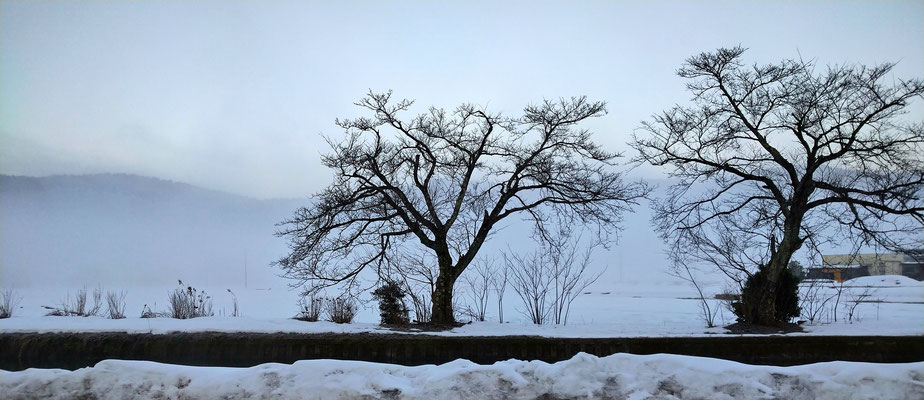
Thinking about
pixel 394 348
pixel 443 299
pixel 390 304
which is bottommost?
pixel 394 348

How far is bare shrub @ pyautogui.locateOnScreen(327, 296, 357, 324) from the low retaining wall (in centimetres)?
433

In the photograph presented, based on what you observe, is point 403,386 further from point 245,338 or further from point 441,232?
point 441,232

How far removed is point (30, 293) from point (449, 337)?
2084 centimetres

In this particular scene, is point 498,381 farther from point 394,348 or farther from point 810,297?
point 810,297

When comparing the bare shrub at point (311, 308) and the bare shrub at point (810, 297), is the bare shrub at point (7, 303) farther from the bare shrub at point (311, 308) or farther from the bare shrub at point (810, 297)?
the bare shrub at point (810, 297)

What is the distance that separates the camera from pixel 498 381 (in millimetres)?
6906

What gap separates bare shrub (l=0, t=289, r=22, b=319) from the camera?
16359mm

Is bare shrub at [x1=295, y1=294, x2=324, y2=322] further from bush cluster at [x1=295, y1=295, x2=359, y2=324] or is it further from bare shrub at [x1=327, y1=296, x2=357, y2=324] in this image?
bare shrub at [x1=327, y1=296, x2=357, y2=324]

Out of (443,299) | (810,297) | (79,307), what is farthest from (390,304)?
(810,297)

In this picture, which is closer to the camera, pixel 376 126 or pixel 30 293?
pixel 376 126

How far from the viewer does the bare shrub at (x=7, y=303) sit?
1636cm

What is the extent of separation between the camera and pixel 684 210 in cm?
1772

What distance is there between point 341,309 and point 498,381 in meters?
10.7

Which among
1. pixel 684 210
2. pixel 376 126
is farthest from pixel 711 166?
pixel 376 126
